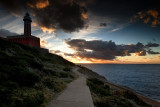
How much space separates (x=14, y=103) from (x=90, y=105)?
4.07 meters

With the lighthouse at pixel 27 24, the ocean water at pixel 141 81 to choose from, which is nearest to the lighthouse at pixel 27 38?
the lighthouse at pixel 27 24

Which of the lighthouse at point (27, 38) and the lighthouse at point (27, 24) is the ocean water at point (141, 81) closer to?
the lighthouse at point (27, 38)

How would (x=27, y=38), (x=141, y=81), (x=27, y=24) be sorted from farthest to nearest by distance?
1. (x=141, y=81)
2. (x=27, y=24)
3. (x=27, y=38)

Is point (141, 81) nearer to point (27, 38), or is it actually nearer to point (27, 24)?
point (27, 38)

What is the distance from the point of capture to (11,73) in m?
7.07

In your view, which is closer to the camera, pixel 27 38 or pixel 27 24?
pixel 27 38

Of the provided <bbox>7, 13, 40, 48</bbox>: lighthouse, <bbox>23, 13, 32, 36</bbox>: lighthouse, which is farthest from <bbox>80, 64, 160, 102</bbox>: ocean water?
<bbox>23, 13, 32, 36</bbox>: lighthouse

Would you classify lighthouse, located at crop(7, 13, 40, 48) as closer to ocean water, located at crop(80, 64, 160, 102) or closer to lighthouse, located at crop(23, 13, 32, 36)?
lighthouse, located at crop(23, 13, 32, 36)

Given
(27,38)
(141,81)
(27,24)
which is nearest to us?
(27,38)

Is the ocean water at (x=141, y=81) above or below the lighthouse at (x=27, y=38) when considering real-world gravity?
below

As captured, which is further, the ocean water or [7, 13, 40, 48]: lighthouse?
[7, 13, 40, 48]: lighthouse

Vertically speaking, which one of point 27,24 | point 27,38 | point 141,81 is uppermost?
point 27,24

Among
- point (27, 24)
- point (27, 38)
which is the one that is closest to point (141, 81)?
point (27, 38)

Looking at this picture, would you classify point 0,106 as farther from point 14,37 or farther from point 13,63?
point 14,37
